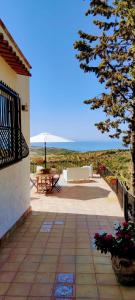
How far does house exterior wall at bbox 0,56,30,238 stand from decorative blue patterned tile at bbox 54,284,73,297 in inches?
75.0

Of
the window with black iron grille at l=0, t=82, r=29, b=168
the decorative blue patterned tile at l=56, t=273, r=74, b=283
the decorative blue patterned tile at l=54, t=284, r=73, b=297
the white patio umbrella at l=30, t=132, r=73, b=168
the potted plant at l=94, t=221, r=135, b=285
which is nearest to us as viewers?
the decorative blue patterned tile at l=54, t=284, r=73, b=297

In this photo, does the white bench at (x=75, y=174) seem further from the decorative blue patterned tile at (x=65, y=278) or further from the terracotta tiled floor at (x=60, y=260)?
the decorative blue patterned tile at (x=65, y=278)

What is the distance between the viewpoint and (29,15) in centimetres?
1198

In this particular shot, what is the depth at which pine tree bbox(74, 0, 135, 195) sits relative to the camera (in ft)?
34.5

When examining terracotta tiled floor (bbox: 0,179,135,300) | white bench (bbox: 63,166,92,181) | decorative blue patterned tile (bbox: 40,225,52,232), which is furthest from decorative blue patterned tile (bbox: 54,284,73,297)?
white bench (bbox: 63,166,92,181)

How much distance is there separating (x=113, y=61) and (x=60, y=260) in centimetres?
848

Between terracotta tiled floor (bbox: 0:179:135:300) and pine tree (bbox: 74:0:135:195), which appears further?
pine tree (bbox: 74:0:135:195)

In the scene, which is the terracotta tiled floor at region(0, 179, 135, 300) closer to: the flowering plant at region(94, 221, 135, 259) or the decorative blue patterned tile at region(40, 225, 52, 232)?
the decorative blue patterned tile at region(40, 225, 52, 232)

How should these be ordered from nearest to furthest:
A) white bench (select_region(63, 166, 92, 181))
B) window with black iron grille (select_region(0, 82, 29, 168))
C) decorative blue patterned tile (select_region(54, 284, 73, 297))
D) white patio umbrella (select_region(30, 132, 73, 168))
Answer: decorative blue patterned tile (select_region(54, 284, 73, 297))
window with black iron grille (select_region(0, 82, 29, 168))
white patio umbrella (select_region(30, 132, 73, 168))
white bench (select_region(63, 166, 92, 181))

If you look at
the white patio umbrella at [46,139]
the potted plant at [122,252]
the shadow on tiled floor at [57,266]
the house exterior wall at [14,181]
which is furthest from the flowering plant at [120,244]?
the white patio umbrella at [46,139]

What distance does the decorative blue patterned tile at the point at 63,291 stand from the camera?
3336 millimetres

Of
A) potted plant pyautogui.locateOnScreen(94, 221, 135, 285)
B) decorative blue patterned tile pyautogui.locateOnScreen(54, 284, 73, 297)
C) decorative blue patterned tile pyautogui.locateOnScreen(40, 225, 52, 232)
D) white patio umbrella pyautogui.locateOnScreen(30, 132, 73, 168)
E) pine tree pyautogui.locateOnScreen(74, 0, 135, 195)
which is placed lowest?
decorative blue patterned tile pyautogui.locateOnScreen(40, 225, 52, 232)

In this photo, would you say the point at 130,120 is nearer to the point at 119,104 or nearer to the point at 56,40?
the point at 119,104

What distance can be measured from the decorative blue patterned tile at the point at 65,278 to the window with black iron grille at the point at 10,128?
83.9 inches
